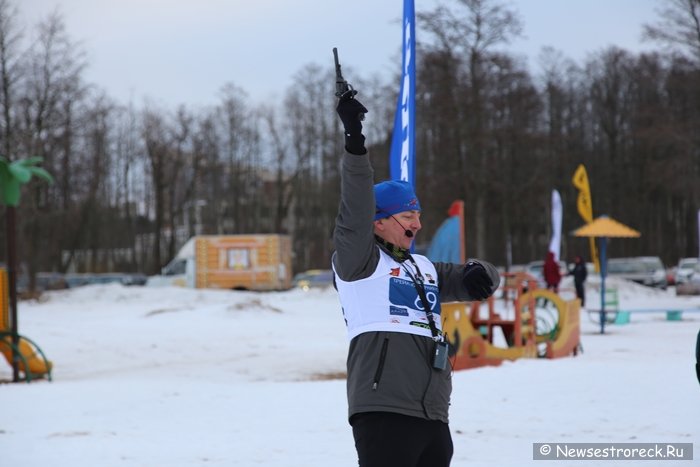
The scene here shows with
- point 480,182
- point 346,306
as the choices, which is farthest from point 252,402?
point 480,182

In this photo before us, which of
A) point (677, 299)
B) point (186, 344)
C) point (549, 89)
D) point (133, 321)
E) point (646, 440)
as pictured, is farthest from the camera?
point (549, 89)

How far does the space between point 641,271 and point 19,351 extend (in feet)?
108

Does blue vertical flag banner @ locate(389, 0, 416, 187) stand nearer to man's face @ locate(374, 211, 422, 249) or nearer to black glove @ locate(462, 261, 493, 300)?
black glove @ locate(462, 261, 493, 300)

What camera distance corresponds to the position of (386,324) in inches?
125

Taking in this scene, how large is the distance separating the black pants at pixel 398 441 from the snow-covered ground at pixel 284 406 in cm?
344

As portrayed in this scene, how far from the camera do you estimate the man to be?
3.05 meters

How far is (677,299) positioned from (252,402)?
86.5 ft

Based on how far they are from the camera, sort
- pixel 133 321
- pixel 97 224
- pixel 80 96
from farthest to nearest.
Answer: pixel 97 224 < pixel 80 96 < pixel 133 321

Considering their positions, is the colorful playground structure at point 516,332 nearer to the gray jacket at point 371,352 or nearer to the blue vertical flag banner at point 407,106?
the blue vertical flag banner at point 407,106

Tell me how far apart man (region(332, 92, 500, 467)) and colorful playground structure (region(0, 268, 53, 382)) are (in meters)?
10.3

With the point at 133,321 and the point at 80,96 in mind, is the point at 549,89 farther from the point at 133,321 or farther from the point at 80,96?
the point at 133,321

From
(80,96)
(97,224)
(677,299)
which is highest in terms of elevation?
(80,96)

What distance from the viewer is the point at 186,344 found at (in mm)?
19047

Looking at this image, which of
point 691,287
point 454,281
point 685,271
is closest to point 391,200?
point 454,281
